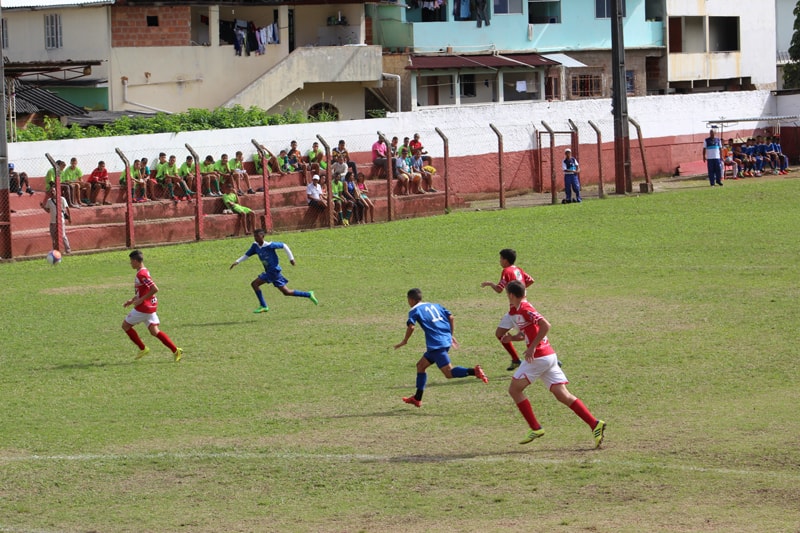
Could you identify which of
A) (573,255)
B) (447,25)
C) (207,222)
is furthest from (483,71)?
(573,255)

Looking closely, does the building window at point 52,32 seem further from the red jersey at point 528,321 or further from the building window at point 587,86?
the red jersey at point 528,321

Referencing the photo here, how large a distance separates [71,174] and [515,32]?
26339 mm

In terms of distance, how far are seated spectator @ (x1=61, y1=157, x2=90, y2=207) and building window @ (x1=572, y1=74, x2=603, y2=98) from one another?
92.2ft

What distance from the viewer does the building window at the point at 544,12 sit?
54688 millimetres

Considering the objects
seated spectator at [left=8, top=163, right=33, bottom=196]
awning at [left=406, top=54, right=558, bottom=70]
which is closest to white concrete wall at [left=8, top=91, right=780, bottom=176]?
seated spectator at [left=8, top=163, right=33, bottom=196]

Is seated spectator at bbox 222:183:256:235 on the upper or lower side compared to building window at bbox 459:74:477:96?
lower

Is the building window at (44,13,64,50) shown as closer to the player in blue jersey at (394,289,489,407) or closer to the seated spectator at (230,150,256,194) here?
the seated spectator at (230,150,256,194)

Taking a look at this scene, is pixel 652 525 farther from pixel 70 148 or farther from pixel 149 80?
pixel 149 80

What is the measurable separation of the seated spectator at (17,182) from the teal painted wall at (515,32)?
22524 millimetres

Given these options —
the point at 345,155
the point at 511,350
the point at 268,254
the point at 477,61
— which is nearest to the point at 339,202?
the point at 345,155

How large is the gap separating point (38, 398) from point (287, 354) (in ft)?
12.1

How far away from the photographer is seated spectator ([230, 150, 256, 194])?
34.4 metres

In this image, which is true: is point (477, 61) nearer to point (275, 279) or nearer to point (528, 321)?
point (275, 279)

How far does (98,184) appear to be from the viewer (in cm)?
3194
